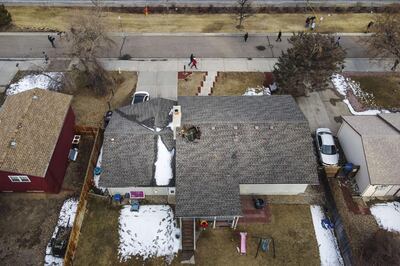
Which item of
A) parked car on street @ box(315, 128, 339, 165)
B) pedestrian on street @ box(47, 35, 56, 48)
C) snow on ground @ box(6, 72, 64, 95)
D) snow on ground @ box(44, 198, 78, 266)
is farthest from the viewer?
pedestrian on street @ box(47, 35, 56, 48)

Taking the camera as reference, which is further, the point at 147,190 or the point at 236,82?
the point at 236,82

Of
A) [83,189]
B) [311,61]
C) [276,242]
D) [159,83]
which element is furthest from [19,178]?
[311,61]

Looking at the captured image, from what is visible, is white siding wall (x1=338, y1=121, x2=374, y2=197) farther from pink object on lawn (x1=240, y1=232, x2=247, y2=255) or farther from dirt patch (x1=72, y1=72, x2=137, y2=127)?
dirt patch (x1=72, y1=72, x2=137, y2=127)

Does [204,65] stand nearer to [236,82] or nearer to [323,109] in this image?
[236,82]

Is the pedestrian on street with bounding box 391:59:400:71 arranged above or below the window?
above

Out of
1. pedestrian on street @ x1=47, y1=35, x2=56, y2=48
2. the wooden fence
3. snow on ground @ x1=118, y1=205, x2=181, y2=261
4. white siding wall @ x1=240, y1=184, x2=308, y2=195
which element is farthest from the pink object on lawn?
pedestrian on street @ x1=47, y1=35, x2=56, y2=48

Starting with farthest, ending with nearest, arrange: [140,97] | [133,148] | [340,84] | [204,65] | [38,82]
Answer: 1. [204,65]
2. [340,84]
3. [38,82]
4. [140,97]
5. [133,148]
